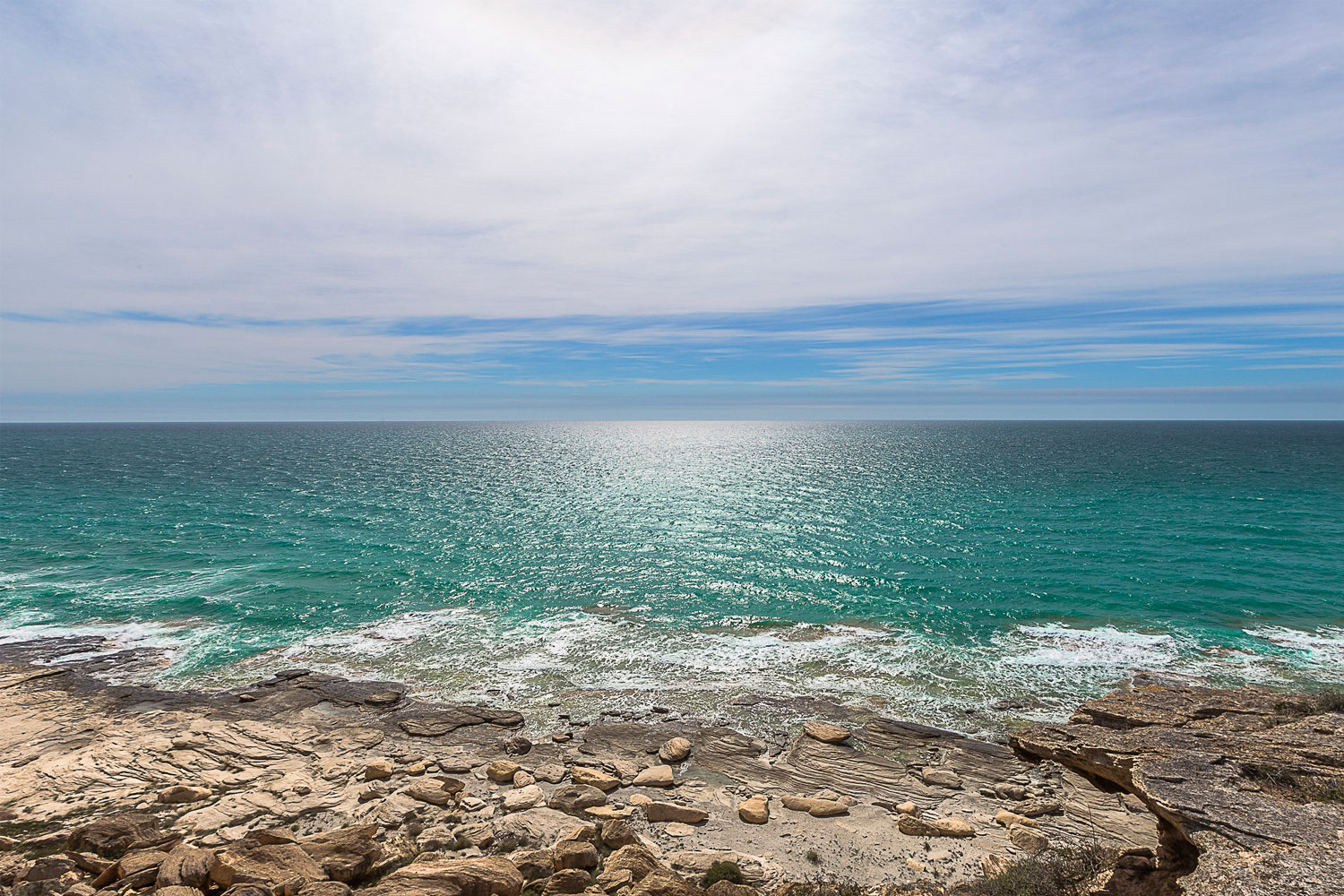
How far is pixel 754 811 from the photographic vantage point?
16.5 metres

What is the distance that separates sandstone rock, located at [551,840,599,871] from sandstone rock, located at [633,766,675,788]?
4.74m

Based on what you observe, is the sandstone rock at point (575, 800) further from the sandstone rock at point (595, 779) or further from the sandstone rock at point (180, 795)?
the sandstone rock at point (180, 795)

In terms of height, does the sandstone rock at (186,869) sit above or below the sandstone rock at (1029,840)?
above

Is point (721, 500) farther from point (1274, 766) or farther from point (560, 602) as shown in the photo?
point (1274, 766)

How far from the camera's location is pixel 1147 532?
54.0 metres

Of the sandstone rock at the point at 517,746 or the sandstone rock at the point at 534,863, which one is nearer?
the sandstone rock at the point at 534,863

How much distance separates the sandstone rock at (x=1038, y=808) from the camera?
1672cm

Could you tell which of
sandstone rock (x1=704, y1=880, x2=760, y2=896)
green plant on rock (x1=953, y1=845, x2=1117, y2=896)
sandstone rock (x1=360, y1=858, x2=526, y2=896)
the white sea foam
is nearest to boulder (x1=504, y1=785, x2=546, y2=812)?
sandstone rock (x1=360, y1=858, x2=526, y2=896)

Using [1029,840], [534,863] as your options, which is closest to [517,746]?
[534,863]

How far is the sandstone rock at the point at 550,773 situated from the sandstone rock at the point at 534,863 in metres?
4.76

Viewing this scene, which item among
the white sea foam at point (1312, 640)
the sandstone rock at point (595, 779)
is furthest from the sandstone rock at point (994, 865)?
the white sea foam at point (1312, 640)

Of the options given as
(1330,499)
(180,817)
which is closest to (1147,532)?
(1330,499)

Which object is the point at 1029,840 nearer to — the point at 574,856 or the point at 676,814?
the point at 676,814

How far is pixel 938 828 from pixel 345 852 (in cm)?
1428
